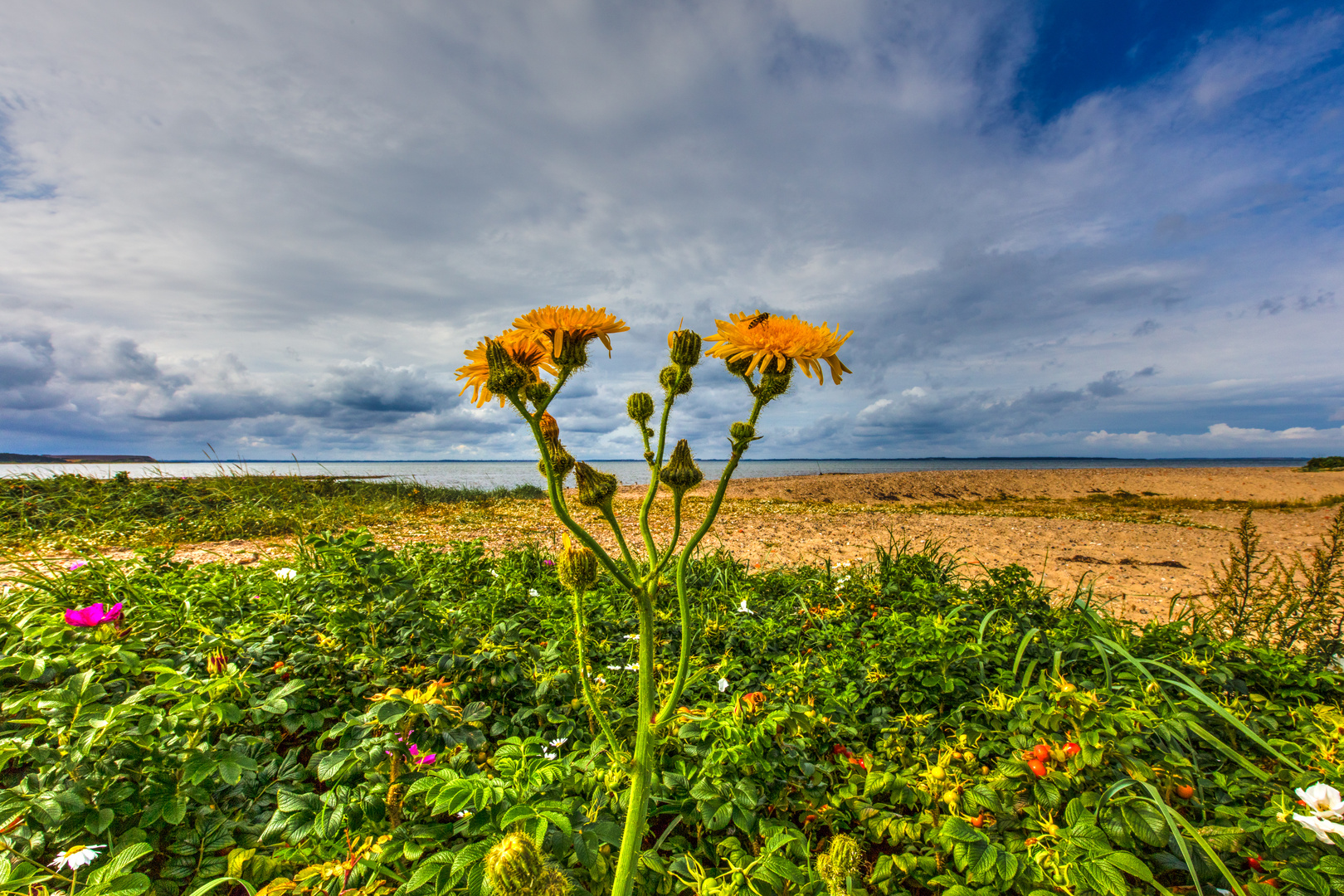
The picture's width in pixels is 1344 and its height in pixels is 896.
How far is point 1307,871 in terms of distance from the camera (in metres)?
1.37

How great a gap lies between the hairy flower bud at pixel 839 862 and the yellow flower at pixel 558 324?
1521mm

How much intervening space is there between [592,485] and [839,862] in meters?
1.18

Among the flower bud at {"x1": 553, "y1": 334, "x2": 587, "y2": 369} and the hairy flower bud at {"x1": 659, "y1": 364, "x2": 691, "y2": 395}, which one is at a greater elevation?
the flower bud at {"x1": 553, "y1": 334, "x2": 587, "y2": 369}

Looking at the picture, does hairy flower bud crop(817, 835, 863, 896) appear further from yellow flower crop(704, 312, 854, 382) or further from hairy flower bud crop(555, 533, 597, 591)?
yellow flower crop(704, 312, 854, 382)

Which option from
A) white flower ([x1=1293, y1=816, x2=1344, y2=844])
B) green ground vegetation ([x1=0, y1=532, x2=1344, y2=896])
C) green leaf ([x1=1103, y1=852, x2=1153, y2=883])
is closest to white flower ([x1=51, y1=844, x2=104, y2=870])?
green ground vegetation ([x1=0, y1=532, x2=1344, y2=896])

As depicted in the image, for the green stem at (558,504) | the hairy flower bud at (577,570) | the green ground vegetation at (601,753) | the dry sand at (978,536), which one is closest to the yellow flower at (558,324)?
the green stem at (558,504)

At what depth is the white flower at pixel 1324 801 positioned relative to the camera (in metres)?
1.46

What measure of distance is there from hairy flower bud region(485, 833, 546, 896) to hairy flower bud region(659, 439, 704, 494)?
894mm

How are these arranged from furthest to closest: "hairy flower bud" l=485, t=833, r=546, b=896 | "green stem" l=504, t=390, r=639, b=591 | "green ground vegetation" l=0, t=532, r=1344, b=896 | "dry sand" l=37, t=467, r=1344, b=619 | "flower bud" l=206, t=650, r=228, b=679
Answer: "dry sand" l=37, t=467, r=1344, b=619
"flower bud" l=206, t=650, r=228, b=679
"green ground vegetation" l=0, t=532, r=1344, b=896
"green stem" l=504, t=390, r=639, b=591
"hairy flower bud" l=485, t=833, r=546, b=896

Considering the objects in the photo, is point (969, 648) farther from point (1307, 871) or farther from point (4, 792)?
point (4, 792)

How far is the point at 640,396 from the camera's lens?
1.69 meters

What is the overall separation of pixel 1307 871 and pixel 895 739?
3.61 feet

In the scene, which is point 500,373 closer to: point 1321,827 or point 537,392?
point 537,392

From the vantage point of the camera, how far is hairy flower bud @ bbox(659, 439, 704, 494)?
61.5 inches
